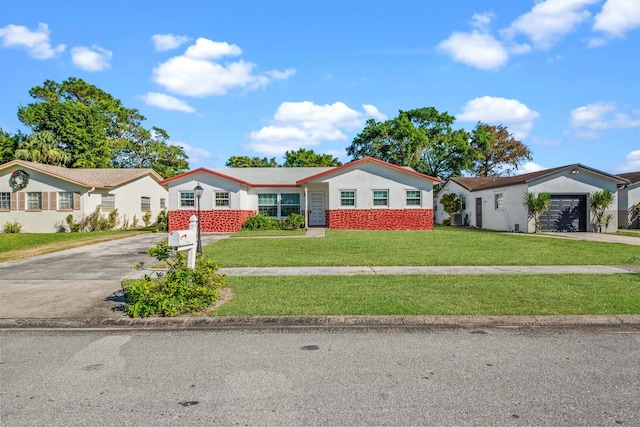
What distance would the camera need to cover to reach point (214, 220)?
24.7 meters

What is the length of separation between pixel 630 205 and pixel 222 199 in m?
26.2

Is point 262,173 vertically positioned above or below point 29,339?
above

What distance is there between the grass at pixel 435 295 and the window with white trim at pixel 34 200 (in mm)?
22705

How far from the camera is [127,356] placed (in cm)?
475

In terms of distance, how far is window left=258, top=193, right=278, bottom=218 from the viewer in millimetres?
27125

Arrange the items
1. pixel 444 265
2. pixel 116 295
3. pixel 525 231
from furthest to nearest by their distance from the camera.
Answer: pixel 525 231, pixel 444 265, pixel 116 295

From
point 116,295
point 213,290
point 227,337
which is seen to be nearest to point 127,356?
point 227,337

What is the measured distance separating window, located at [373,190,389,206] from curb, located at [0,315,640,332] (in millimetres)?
19366

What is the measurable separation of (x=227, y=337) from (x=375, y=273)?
495 centimetres

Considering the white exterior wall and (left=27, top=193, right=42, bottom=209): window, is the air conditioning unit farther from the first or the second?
(left=27, top=193, right=42, bottom=209): window

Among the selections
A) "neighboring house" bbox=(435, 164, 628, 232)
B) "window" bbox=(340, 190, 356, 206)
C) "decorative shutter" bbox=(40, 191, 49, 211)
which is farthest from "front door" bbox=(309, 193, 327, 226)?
"decorative shutter" bbox=(40, 191, 49, 211)

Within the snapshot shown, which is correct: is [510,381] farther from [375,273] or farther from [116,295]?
[116,295]

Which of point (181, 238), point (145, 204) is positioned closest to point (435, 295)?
point (181, 238)

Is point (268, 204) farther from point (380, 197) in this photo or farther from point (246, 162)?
point (246, 162)
